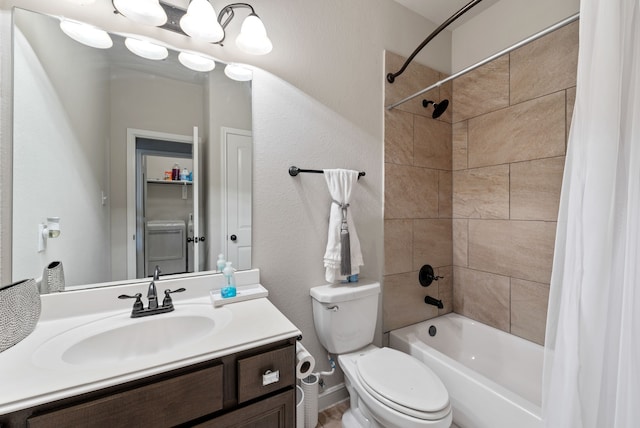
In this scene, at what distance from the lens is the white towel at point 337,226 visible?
4.89 feet

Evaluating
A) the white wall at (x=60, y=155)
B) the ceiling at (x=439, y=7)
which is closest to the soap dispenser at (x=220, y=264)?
the white wall at (x=60, y=155)

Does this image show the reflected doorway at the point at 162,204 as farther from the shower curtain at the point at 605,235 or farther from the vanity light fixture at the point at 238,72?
the shower curtain at the point at 605,235

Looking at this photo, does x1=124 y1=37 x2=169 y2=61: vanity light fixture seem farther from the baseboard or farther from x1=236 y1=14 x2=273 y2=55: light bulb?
the baseboard

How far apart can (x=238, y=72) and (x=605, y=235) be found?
157 centimetres

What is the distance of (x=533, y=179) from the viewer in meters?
1.63

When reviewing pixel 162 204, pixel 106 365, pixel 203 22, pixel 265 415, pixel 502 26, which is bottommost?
pixel 265 415

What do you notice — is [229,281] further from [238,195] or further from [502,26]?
[502,26]

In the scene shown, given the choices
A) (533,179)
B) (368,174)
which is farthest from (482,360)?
(368,174)

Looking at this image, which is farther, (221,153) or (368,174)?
(368,174)

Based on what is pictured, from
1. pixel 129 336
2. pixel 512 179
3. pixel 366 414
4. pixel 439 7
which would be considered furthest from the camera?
pixel 439 7

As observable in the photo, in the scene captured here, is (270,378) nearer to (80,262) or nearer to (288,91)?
(80,262)

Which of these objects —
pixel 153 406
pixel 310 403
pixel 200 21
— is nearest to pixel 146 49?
pixel 200 21

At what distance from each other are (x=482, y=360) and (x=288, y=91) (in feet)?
7.09

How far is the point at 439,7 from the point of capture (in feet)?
6.06
